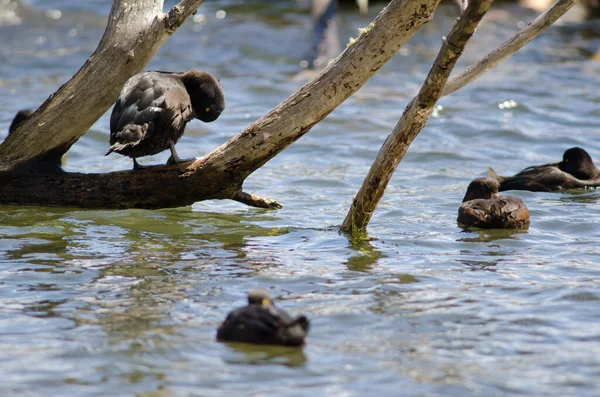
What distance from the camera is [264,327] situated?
507cm

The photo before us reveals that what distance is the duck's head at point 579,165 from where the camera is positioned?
10.3 meters

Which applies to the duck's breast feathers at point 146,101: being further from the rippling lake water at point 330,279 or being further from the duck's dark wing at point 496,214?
the duck's dark wing at point 496,214

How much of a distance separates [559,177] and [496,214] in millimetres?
2116

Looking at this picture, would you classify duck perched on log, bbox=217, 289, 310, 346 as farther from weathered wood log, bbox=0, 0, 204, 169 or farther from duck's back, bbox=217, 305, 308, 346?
weathered wood log, bbox=0, 0, 204, 169

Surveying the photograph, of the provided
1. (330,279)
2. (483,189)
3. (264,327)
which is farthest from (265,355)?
(483,189)

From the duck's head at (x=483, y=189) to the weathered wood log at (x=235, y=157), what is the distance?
2180 mm

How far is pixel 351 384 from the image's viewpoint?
4.63 metres

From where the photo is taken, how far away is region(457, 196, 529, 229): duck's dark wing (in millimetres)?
8281

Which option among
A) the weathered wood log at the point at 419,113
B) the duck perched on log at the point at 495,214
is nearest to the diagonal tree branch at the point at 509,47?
the weathered wood log at the point at 419,113

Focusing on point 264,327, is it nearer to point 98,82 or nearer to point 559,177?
point 98,82

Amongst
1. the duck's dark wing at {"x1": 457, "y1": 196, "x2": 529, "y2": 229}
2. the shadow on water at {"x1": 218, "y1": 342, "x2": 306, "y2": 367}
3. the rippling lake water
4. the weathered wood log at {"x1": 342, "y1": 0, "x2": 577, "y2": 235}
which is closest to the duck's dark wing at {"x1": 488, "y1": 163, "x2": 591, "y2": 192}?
the rippling lake water

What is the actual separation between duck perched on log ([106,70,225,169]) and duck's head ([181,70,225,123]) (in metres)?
0.10

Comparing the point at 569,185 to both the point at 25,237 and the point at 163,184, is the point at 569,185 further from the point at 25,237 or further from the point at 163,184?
the point at 25,237

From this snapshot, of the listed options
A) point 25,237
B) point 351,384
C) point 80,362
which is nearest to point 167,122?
point 25,237
